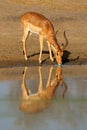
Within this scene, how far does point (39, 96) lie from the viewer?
1212 cm

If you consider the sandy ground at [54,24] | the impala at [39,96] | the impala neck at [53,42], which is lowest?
the sandy ground at [54,24]

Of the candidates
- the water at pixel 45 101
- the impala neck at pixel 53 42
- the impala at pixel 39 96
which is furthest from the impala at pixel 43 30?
the impala at pixel 39 96

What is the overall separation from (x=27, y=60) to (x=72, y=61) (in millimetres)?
1423

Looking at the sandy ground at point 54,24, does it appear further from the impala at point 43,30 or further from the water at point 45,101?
the water at point 45,101

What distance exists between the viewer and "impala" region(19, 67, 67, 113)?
11055mm

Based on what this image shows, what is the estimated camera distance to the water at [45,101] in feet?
32.0

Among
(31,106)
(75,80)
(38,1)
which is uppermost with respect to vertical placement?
(31,106)

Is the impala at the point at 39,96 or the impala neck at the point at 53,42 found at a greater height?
the impala at the point at 39,96

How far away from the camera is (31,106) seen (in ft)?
36.7

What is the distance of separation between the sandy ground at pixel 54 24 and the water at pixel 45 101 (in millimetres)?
1306

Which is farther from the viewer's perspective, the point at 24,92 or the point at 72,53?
the point at 72,53

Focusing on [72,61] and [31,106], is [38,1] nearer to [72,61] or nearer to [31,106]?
[72,61]

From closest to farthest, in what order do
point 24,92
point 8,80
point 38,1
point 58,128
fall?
point 58,128 → point 24,92 → point 8,80 → point 38,1

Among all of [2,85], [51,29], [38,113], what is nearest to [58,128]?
[38,113]
